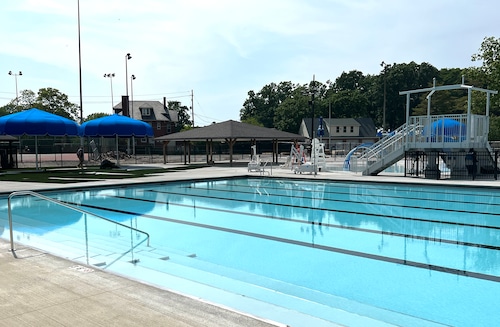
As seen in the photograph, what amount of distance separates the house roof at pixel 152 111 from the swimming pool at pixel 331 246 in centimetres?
5564

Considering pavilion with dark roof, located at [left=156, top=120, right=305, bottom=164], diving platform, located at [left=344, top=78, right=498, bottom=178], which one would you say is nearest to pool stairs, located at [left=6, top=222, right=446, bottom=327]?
diving platform, located at [left=344, top=78, right=498, bottom=178]

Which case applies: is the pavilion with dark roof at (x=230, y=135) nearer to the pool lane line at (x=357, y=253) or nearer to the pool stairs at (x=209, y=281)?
the pool lane line at (x=357, y=253)

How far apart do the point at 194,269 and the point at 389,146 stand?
17.1m

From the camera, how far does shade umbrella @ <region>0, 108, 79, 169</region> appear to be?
23219mm

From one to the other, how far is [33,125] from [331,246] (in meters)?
21.8

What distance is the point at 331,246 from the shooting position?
296 inches

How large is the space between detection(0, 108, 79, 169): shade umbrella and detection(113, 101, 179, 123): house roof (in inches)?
1727

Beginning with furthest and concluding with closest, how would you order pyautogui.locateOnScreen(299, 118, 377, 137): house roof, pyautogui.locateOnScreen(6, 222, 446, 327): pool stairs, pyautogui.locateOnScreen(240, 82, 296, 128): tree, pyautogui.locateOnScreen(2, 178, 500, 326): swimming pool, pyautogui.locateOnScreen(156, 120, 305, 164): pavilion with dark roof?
pyautogui.locateOnScreen(240, 82, 296, 128): tree < pyautogui.locateOnScreen(299, 118, 377, 137): house roof < pyautogui.locateOnScreen(156, 120, 305, 164): pavilion with dark roof < pyautogui.locateOnScreen(2, 178, 500, 326): swimming pool < pyautogui.locateOnScreen(6, 222, 446, 327): pool stairs

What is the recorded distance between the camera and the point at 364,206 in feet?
39.9

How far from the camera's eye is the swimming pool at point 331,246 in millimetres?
4656

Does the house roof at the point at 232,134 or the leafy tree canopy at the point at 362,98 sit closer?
the house roof at the point at 232,134

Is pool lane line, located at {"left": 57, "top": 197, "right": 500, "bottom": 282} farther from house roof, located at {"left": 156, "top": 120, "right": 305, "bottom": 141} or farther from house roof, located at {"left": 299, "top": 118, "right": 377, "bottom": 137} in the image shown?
house roof, located at {"left": 299, "top": 118, "right": 377, "bottom": 137}

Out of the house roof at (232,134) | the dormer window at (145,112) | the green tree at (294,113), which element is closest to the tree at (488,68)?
the house roof at (232,134)

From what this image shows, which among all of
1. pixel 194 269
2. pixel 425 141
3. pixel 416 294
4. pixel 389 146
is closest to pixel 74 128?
pixel 389 146
